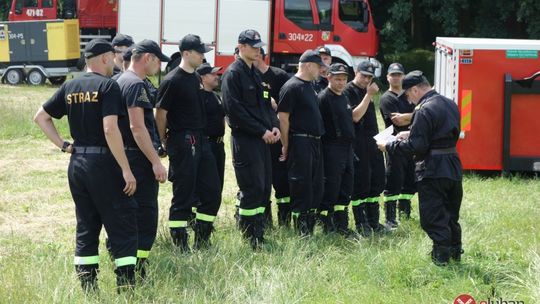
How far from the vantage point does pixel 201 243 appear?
7.22 metres

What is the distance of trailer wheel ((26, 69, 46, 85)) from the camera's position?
2491 cm

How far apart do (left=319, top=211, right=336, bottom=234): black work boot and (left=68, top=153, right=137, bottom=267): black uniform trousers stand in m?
2.96

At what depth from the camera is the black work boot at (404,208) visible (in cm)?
906

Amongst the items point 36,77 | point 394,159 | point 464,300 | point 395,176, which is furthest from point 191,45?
point 36,77

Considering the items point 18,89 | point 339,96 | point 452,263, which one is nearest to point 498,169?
point 339,96

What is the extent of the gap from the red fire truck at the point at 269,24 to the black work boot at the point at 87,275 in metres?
16.7

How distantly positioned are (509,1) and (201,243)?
A: 19.9 metres

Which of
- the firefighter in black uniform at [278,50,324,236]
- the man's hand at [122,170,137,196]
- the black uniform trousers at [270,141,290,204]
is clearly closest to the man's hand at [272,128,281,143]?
the firefighter in black uniform at [278,50,324,236]

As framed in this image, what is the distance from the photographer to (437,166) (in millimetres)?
6582

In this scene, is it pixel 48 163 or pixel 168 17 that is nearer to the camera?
pixel 48 163

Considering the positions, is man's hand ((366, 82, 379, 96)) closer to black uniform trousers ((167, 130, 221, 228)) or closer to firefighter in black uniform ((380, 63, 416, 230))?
firefighter in black uniform ((380, 63, 416, 230))

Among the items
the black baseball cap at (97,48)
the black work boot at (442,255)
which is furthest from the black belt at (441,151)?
the black baseball cap at (97,48)

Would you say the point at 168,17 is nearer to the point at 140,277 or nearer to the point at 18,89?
the point at 18,89

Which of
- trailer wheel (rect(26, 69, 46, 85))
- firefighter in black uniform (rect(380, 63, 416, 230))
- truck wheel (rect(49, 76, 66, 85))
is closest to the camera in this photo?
firefighter in black uniform (rect(380, 63, 416, 230))
